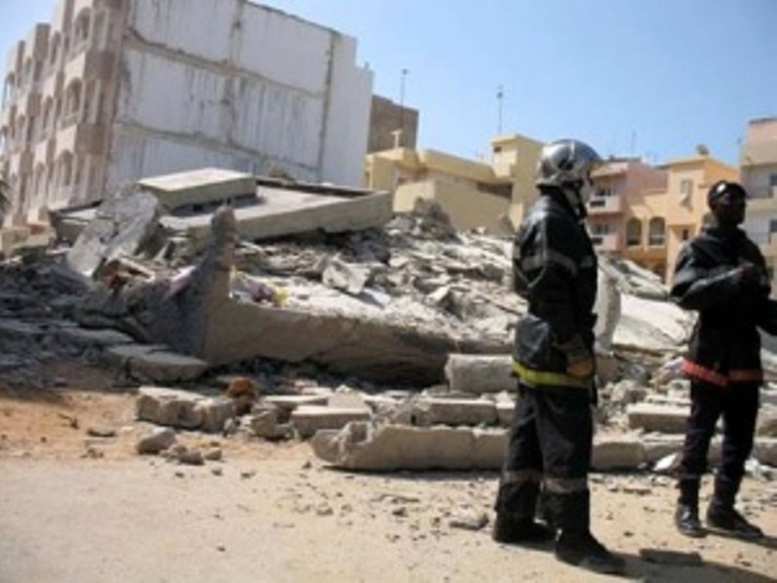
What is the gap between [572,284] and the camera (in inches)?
162

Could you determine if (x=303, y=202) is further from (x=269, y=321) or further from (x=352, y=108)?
(x=352, y=108)

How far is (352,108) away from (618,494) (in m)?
34.5

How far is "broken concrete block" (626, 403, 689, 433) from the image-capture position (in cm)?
748

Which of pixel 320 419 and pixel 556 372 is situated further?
pixel 320 419

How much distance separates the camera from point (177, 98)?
33.1 m

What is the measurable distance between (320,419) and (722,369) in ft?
9.74

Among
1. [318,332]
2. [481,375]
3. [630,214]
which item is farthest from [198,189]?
[630,214]

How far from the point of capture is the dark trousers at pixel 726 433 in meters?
4.66

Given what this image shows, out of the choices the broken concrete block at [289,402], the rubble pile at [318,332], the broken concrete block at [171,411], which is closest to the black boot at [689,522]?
the rubble pile at [318,332]

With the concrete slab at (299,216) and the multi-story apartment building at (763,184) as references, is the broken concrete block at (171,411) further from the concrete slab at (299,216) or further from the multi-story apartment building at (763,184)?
the multi-story apartment building at (763,184)

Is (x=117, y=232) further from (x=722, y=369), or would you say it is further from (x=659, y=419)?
(x=722, y=369)

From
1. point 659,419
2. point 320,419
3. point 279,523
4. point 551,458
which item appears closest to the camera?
point 551,458

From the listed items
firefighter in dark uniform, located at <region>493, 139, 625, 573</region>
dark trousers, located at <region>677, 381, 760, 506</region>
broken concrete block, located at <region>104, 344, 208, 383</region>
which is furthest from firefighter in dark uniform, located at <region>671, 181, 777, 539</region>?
broken concrete block, located at <region>104, 344, 208, 383</region>

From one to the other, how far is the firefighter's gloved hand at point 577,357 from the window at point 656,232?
45323mm
